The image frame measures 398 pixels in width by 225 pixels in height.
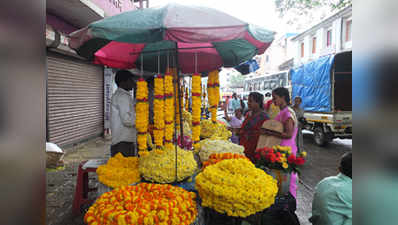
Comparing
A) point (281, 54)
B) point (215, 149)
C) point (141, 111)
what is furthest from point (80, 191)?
point (281, 54)

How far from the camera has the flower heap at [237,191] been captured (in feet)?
5.79

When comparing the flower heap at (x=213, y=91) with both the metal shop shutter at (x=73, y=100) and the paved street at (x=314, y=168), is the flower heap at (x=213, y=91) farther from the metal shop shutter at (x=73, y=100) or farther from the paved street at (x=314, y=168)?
the metal shop shutter at (x=73, y=100)

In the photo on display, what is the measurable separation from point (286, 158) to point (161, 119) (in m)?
1.50

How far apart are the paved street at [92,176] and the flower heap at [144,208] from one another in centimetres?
192

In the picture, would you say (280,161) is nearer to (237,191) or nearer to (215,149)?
(237,191)

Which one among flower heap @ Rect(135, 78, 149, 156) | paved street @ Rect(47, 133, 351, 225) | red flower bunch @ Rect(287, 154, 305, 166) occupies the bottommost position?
paved street @ Rect(47, 133, 351, 225)

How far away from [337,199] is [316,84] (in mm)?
8242

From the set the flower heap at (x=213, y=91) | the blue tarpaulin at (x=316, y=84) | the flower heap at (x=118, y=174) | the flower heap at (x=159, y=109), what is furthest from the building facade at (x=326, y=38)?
the flower heap at (x=118, y=174)

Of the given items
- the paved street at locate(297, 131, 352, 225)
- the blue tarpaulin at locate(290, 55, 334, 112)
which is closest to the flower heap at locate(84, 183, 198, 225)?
the paved street at locate(297, 131, 352, 225)

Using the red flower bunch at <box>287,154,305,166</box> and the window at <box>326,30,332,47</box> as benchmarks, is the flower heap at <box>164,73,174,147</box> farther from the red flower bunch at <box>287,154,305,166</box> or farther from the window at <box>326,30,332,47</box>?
the window at <box>326,30,332,47</box>

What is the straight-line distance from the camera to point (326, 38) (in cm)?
1834

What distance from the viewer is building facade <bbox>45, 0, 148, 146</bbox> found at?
21.3 feet

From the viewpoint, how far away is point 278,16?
671 inches

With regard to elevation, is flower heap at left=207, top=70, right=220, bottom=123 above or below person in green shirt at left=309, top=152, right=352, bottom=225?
above
